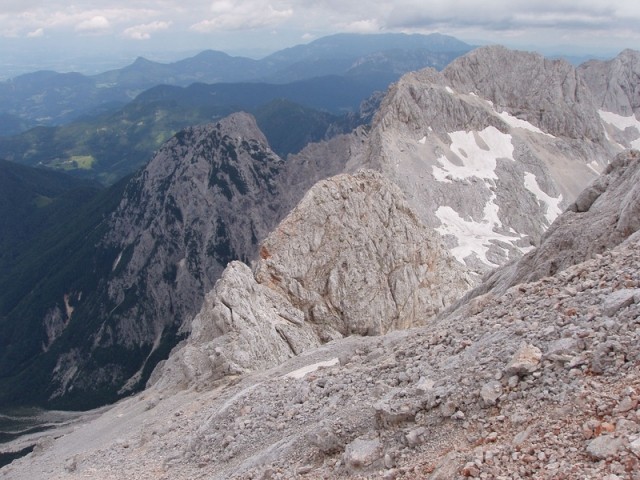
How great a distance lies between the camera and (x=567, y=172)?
134 m

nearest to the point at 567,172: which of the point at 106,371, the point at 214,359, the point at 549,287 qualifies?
the point at 214,359

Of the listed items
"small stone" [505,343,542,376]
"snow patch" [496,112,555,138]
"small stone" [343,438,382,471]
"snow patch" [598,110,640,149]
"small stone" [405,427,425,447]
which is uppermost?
"small stone" [505,343,542,376]

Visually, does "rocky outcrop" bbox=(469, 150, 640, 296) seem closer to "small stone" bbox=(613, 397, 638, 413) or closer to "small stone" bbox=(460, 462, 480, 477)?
"small stone" bbox=(613, 397, 638, 413)

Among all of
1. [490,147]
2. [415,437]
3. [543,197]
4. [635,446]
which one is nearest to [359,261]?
[415,437]

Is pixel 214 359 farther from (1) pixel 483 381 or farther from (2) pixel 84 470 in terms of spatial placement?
(1) pixel 483 381

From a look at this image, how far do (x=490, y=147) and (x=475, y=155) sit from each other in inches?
256

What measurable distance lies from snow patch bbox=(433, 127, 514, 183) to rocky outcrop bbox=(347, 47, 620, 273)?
291mm

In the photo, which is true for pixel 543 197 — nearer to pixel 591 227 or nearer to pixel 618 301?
pixel 591 227

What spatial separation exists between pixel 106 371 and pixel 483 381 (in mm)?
177694

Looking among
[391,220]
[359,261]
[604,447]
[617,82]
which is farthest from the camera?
[617,82]

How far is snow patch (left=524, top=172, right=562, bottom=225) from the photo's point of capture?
A: 118938 millimetres

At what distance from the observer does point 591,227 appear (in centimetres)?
2478

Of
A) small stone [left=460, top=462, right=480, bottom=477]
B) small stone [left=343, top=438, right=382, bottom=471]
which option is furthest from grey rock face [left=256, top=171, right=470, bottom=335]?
small stone [left=460, top=462, right=480, bottom=477]

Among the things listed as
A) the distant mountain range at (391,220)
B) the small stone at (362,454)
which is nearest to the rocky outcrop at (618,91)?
the distant mountain range at (391,220)
